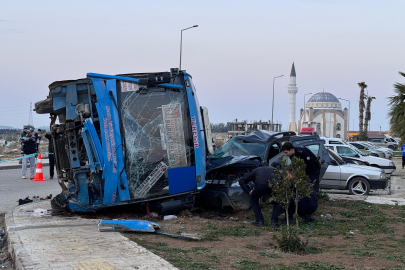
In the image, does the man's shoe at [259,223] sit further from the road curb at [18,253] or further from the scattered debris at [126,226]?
the road curb at [18,253]

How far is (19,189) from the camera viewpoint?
1456 centimetres

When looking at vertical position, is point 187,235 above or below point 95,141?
below

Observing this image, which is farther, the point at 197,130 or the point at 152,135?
the point at 197,130

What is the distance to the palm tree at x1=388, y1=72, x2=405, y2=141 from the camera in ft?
84.4

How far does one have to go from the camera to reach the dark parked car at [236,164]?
934 centimetres

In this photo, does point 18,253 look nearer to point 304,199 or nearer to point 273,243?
point 273,243

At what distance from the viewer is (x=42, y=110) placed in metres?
8.95

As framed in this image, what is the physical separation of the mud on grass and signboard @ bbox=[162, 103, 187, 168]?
1.00 m

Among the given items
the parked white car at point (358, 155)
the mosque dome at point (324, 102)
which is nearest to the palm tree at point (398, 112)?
Answer: the parked white car at point (358, 155)

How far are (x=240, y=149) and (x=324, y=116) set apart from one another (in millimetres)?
111943

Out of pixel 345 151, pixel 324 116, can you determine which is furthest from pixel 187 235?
pixel 324 116

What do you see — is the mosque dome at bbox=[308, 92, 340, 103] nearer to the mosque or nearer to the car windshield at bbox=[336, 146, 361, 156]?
the mosque

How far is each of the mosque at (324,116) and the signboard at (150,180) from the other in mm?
101893

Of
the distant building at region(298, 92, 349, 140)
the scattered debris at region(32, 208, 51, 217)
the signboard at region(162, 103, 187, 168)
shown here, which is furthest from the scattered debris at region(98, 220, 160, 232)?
the distant building at region(298, 92, 349, 140)
